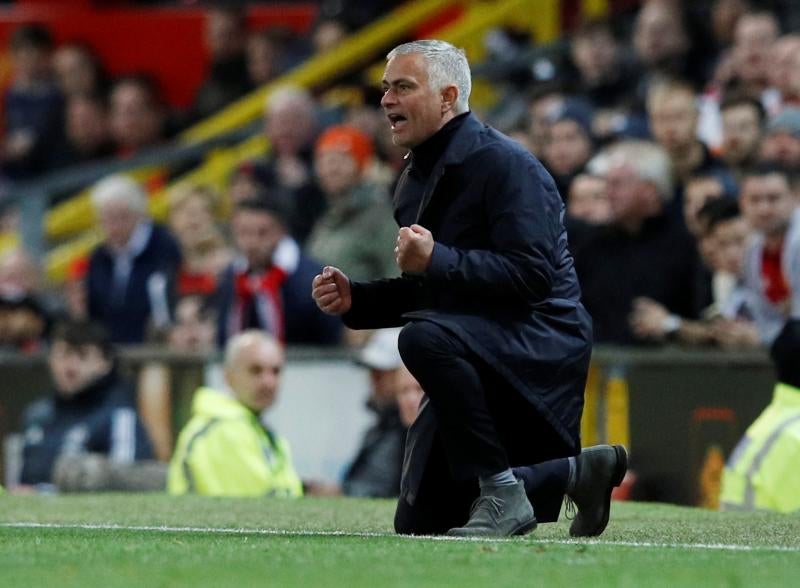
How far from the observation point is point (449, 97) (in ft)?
23.2

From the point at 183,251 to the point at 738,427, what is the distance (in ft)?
16.2

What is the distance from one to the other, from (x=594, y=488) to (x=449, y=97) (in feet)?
4.91

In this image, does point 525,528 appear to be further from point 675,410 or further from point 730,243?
point 730,243

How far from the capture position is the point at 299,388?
40.2ft

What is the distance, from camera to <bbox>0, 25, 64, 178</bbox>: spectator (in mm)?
19016

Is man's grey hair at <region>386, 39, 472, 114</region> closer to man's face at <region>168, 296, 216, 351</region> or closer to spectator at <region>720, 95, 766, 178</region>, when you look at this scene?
spectator at <region>720, 95, 766, 178</region>

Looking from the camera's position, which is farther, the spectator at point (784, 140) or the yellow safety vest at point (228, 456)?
the spectator at point (784, 140)

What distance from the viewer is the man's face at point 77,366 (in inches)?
478

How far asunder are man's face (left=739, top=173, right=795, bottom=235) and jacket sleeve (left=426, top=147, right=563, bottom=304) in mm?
3748

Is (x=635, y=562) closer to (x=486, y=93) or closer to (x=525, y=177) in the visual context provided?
(x=525, y=177)

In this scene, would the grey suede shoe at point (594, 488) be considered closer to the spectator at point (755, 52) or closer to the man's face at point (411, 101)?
the man's face at point (411, 101)

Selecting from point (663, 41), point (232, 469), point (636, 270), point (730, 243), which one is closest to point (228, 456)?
point (232, 469)

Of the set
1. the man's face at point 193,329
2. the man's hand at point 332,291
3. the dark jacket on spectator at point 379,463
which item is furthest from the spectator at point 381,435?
the man's hand at point 332,291

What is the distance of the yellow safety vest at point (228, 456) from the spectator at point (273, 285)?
2.12 meters
